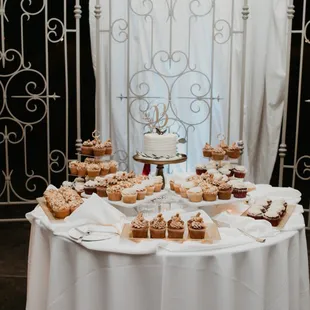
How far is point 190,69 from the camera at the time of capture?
4.22 meters

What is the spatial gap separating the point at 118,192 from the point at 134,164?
2.05 metres

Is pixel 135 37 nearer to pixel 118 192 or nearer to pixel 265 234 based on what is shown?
pixel 118 192

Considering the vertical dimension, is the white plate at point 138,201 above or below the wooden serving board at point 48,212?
above

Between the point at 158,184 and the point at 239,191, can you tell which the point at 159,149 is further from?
the point at 239,191

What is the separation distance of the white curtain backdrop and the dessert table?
2104 millimetres

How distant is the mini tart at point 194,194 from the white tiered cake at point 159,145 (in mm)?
405

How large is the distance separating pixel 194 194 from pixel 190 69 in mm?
2086

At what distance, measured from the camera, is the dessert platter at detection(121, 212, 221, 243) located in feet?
6.61

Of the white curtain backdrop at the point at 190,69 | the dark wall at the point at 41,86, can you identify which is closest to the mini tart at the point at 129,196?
the white curtain backdrop at the point at 190,69

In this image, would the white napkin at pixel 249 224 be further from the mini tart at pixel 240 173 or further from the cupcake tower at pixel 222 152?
the cupcake tower at pixel 222 152

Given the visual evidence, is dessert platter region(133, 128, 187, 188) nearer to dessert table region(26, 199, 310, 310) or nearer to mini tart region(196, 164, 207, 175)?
mini tart region(196, 164, 207, 175)

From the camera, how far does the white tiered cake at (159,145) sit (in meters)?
2.69

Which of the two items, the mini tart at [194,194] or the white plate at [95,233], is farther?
the mini tart at [194,194]

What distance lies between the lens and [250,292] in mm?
2002
